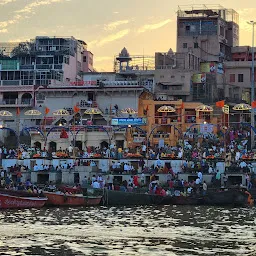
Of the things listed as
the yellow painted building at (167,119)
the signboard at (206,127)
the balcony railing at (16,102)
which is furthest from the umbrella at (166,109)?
the balcony railing at (16,102)

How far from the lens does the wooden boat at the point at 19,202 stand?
54062 millimetres

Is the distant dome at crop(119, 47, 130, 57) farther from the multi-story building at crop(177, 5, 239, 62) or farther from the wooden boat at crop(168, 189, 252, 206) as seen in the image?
the wooden boat at crop(168, 189, 252, 206)

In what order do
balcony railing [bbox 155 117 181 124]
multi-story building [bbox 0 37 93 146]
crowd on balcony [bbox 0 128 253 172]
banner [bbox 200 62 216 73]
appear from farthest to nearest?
banner [bbox 200 62 216 73] < multi-story building [bbox 0 37 93 146] < balcony railing [bbox 155 117 181 124] < crowd on balcony [bbox 0 128 253 172]

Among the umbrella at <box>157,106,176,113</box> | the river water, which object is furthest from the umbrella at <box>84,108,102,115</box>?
the river water

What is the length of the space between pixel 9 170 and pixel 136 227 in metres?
31.1

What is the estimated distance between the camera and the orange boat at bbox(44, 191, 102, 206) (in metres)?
56.6

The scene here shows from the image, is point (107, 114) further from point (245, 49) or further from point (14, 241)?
point (14, 241)

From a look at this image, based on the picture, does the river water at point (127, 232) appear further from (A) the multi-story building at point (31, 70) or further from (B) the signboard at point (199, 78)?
(B) the signboard at point (199, 78)

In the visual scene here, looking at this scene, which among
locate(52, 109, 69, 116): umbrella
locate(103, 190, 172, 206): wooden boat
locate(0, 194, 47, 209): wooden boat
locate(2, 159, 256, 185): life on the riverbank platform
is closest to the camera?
locate(0, 194, 47, 209): wooden boat

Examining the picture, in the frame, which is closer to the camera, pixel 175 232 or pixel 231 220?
pixel 175 232

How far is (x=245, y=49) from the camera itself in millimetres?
106000

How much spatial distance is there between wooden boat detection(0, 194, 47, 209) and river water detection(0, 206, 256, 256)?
143cm

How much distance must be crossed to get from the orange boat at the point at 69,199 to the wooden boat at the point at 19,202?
77cm

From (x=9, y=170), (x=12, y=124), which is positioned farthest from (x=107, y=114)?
(x=9, y=170)
